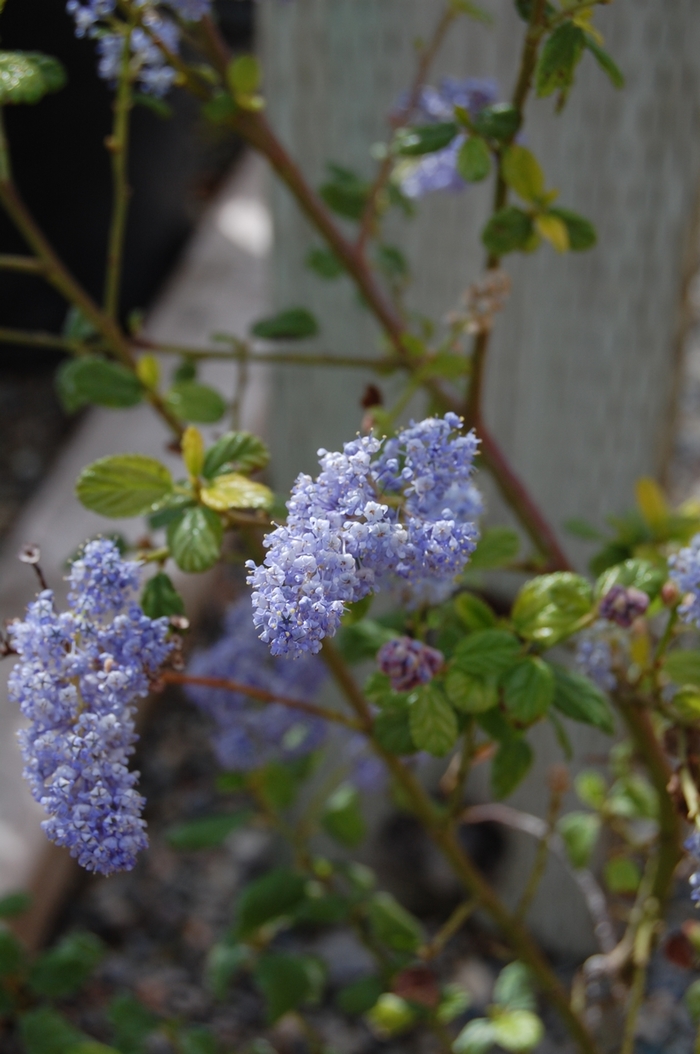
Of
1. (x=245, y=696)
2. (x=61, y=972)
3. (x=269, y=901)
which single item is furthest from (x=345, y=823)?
(x=61, y=972)

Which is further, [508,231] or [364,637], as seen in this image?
[364,637]

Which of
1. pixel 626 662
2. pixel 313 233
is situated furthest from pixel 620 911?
pixel 313 233

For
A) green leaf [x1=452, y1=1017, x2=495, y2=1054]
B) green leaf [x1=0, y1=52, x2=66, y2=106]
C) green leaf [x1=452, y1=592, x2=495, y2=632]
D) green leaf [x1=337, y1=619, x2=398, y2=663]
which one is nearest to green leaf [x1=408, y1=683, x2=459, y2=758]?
green leaf [x1=452, y1=592, x2=495, y2=632]

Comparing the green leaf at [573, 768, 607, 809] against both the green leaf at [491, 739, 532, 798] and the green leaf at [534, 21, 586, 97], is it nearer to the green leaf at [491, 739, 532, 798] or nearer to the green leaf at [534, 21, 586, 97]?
the green leaf at [491, 739, 532, 798]

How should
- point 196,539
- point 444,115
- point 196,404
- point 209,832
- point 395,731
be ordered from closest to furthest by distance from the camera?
point 196,539 < point 395,731 < point 196,404 < point 444,115 < point 209,832

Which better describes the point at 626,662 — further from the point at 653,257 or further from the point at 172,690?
the point at 172,690

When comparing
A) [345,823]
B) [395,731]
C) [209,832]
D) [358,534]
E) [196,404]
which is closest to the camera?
[358,534]

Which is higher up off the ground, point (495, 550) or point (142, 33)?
point (142, 33)

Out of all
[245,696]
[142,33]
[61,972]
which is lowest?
[61,972]

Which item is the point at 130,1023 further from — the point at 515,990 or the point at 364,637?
the point at 364,637
